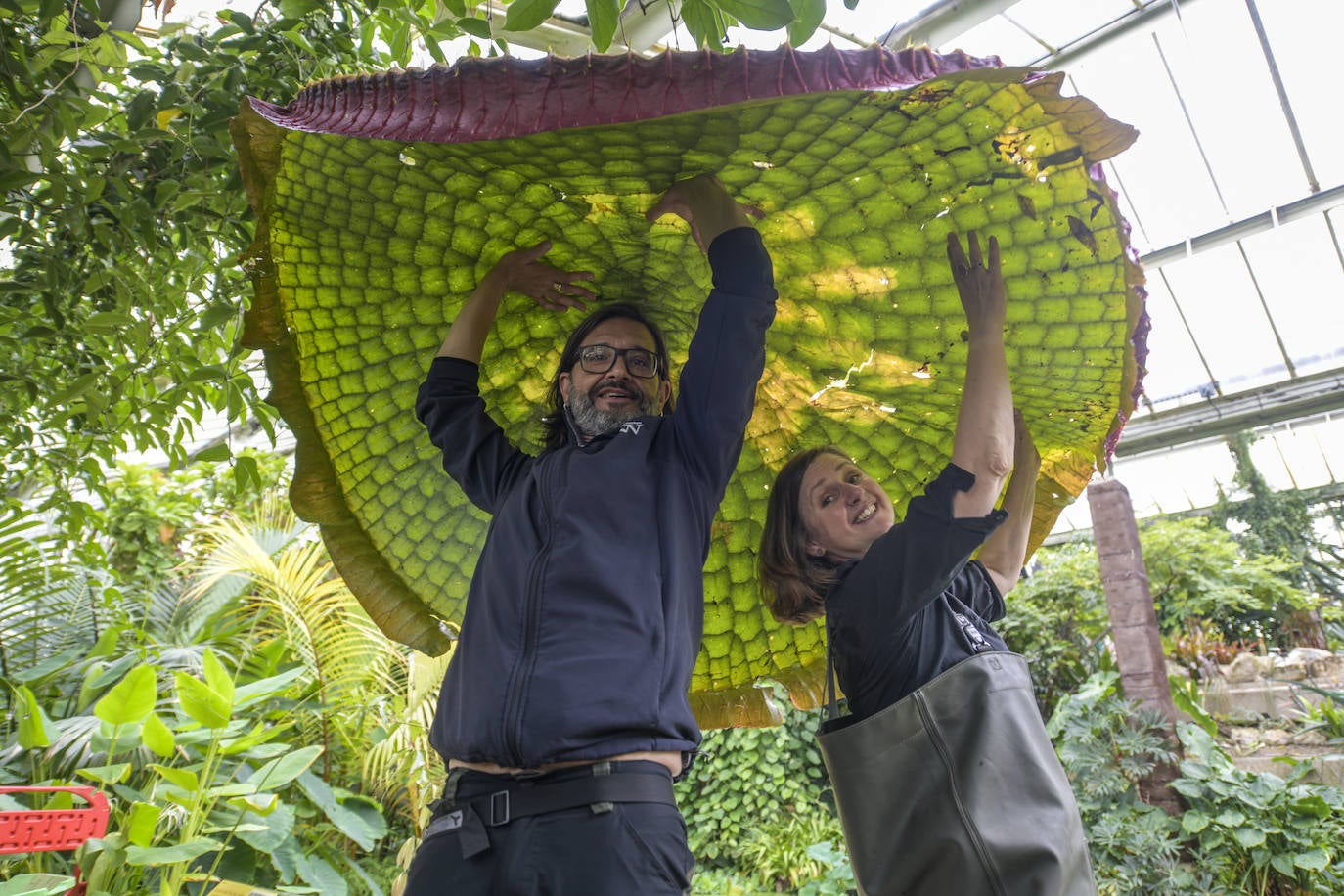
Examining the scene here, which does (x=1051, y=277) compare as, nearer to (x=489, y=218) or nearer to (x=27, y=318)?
(x=489, y=218)

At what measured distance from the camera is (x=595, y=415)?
119 cm

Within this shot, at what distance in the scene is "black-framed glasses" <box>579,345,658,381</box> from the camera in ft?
3.90

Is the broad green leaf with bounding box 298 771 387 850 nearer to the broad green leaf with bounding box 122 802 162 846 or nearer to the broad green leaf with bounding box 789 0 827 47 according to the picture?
the broad green leaf with bounding box 122 802 162 846

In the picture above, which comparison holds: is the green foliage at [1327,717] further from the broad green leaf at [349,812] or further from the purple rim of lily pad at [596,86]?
the purple rim of lily pad at [596,86]

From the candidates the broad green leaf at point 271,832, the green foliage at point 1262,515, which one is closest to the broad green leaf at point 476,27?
the broad green leaf at point 271,832

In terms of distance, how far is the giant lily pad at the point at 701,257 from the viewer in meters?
0.82

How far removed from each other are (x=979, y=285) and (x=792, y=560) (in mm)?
456

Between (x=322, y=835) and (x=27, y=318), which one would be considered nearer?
(x=27, y=318)

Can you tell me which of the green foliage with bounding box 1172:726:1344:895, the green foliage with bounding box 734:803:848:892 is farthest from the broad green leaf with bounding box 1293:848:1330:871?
the green foliage with bounding box 734:803:848:892

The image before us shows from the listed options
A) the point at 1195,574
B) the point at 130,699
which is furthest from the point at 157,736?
the point at 1195,574

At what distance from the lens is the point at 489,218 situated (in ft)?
3.68

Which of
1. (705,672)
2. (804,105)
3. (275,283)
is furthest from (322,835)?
(804,105)

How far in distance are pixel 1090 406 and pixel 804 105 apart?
57cm

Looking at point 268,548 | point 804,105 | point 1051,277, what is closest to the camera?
point 804,105
